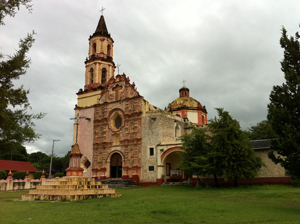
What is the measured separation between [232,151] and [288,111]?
10113 millimetres

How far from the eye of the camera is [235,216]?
29.1 ft

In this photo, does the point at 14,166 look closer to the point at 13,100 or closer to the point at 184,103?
the point at 184,103

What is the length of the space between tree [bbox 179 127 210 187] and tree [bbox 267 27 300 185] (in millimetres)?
10093

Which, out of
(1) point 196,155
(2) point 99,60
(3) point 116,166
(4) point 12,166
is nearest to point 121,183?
(3) point 116,166

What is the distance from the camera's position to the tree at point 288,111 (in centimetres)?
1058

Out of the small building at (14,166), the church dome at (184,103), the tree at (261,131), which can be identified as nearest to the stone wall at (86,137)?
the church dome at (184,103)

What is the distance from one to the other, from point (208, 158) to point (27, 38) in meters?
16.4

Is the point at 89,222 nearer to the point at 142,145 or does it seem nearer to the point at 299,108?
the point at 299,108

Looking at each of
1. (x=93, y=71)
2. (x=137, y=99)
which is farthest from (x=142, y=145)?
(x=93, y=71)

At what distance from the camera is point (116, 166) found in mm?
31891

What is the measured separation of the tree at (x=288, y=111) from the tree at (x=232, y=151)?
8.80m

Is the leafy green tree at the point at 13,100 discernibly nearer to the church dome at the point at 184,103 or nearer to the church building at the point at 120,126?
the church building at the point at 120,126

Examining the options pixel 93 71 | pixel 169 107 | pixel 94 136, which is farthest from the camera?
pixel 169 107

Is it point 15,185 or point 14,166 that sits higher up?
point 14,166
